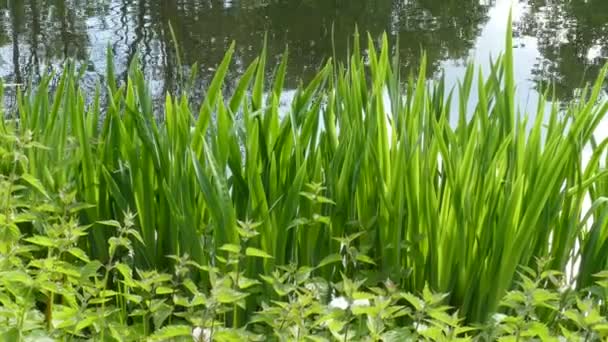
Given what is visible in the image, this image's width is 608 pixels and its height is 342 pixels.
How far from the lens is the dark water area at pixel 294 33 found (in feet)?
12.5

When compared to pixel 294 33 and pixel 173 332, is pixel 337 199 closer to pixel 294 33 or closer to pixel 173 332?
pixel 173 332

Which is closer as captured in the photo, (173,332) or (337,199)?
(173,332)

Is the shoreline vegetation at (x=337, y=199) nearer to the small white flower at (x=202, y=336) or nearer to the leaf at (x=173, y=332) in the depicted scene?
the small white flower at (x=202, y=336)

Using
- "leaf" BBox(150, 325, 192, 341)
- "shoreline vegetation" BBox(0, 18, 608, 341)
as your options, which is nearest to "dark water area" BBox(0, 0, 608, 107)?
"shoreline vegetation" BBox(0, 18, 608, 341)

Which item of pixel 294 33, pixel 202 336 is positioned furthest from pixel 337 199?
pixel 294 33

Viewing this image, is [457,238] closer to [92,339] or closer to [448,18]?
[92,339]

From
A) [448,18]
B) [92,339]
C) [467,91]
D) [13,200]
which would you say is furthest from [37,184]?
[448,18]

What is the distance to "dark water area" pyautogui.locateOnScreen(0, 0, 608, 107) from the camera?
12.5ft

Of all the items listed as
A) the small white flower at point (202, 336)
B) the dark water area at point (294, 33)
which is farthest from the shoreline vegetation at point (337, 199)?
the dark water area at point (294, 33)

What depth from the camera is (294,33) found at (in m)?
4.32

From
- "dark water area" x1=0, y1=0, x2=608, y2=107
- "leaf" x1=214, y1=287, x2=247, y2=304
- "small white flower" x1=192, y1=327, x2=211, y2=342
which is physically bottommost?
"small white flower" x1=192, y1=327, x2=211, y2=342

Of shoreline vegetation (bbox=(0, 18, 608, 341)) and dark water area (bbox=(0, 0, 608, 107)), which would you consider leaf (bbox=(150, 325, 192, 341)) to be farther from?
dark water area (bbox=(0, 0, 608, 107))

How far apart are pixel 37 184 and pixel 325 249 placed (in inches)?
21.7

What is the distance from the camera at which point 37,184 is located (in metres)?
1.36
